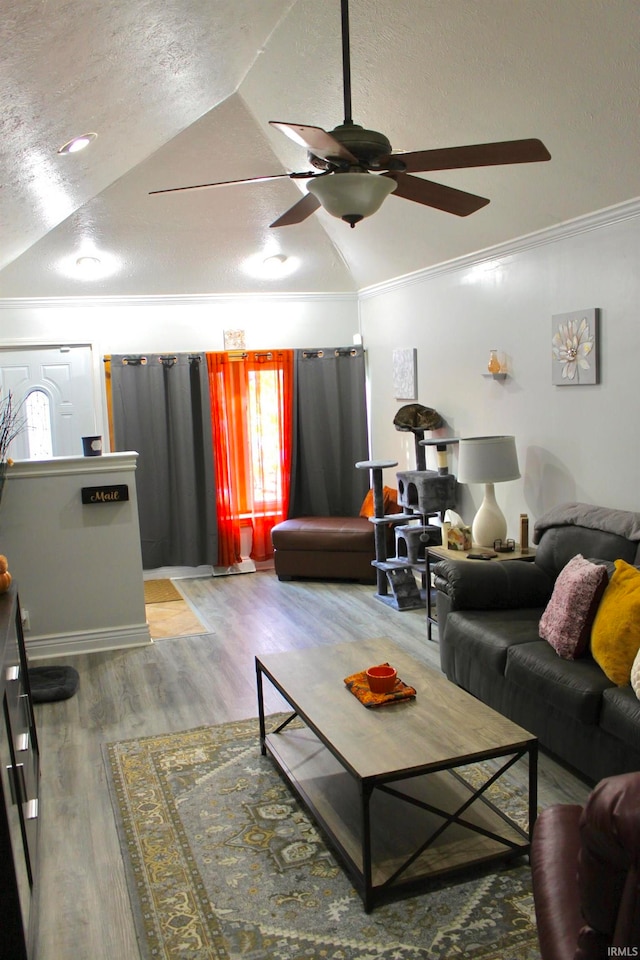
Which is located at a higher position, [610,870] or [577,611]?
[610,870]

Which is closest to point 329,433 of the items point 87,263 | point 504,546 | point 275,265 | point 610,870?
point 275,265

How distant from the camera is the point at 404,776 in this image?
2.48 m

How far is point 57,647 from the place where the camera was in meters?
4.95

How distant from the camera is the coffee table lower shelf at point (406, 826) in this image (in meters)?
2.53

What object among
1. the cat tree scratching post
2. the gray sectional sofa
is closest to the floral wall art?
the gray sectional sofa

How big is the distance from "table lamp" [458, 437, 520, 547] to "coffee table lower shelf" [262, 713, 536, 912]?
1745 millimetres

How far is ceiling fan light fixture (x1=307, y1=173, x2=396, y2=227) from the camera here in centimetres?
240

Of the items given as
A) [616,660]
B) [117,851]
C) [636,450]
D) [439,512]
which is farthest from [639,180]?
[117,851]

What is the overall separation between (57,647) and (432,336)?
3320 millimetres

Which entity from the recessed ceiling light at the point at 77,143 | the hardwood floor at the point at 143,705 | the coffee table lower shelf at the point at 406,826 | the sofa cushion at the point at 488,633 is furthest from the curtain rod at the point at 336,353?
the coffee table lower shelf at the point at 406,826

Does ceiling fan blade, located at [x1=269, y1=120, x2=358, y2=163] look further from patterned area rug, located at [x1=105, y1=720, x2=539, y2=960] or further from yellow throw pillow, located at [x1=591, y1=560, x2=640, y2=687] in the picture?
patterned area rug, located at [x1=105, y1=720, x2=539, y2=960]

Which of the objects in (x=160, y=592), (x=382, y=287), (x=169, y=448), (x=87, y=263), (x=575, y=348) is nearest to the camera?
(x=575, y=348)

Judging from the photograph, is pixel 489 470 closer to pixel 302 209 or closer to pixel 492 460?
pixel 492 460

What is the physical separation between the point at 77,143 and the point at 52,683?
108 inches
